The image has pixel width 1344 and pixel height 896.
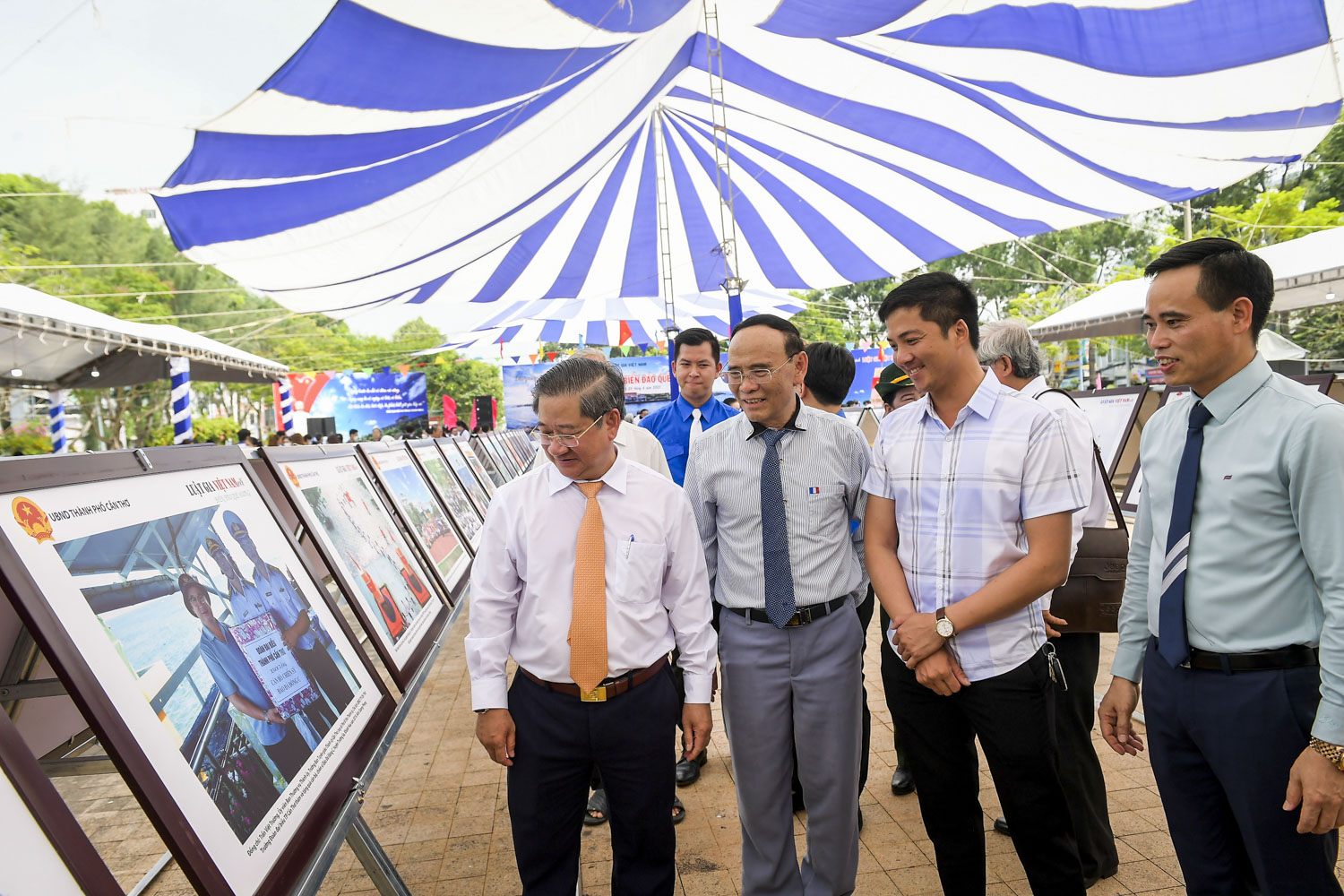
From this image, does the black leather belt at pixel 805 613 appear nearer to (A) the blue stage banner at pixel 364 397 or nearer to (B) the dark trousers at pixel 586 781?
(B) the dark trousers at pixel 586 781

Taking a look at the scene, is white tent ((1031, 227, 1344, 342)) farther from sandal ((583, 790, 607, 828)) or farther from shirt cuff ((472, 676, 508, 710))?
shirt cuff ((472, 676, 508, 710))

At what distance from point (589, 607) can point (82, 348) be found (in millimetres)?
11223

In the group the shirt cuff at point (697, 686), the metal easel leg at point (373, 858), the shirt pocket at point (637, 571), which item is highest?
the shirt pocket at point (637, 571)

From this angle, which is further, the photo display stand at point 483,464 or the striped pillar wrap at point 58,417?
the striped pillar wrap at point 58,417

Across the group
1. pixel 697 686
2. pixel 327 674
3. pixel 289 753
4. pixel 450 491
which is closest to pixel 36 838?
pixel 289 753

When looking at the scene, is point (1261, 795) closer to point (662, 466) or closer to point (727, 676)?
point (727, 676)

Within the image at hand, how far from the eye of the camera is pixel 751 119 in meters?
8.14

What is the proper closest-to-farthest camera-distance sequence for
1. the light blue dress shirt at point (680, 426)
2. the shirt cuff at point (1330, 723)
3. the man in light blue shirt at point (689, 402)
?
the shirt cuff at point (1330, 723), the man in light blue shirt at point (689, 402), the light blue dress shirt at point (680, 426)

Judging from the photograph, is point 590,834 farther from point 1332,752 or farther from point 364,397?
point 364,397

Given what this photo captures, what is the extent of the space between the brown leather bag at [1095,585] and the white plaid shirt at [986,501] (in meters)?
0.61

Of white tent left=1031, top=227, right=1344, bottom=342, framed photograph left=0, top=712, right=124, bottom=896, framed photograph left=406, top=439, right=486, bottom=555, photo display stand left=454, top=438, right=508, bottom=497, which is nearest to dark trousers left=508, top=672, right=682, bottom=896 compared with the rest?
framed photograph left=0, top=712, right=124, bottom=896

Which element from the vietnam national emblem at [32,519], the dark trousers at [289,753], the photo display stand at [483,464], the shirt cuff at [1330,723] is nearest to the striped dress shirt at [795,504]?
the shirt cuff at [1330,723]

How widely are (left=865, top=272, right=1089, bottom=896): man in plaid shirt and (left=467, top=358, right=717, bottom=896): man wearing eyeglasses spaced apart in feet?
2.02

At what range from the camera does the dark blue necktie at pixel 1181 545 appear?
5.15 ft
